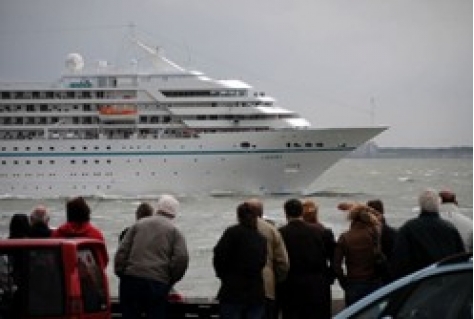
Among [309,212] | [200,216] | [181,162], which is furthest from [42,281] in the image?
[181,162]

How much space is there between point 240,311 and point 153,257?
65 cm

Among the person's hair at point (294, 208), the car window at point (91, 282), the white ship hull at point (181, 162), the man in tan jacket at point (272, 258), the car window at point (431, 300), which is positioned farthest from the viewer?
the white ship hull at point (181, 162)

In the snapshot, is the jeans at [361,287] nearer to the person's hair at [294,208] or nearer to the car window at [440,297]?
the person's hair at [294,208]

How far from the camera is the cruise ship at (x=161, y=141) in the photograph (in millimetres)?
60500

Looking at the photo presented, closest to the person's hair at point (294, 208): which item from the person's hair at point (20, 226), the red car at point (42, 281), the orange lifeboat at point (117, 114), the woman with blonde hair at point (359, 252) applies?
the woman with blonde hair at point (359, 252)

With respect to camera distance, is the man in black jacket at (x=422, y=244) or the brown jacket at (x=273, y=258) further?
the brown jacket at (x=273, y=258)

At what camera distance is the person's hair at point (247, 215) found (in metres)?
7.63

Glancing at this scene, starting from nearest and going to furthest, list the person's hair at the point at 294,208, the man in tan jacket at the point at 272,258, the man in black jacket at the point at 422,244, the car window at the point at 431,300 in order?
the car window at the point at 431,300 < the man in black jacket at the point at 422,244 < the man in tan jacket at the point at 272,258 < the person's hair at the point at 294,208

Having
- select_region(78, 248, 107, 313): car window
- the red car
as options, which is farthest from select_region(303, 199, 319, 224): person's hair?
the red car

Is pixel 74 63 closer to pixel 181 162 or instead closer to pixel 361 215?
pixel 181 162

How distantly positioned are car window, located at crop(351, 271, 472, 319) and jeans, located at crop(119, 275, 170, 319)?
2.62 meters

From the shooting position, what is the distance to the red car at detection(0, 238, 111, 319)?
6.76 m

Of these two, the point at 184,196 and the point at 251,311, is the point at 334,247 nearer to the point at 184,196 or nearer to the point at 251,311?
the point at 251,311

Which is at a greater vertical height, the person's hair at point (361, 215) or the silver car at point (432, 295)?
the person's hair at point (361, 215)
